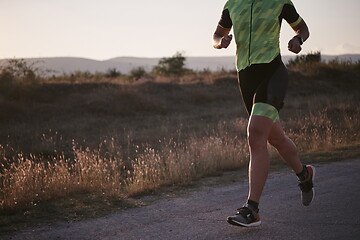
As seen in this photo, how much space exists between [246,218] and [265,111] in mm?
946

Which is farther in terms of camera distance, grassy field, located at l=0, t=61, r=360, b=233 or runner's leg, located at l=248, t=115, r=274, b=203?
grassy field, located at l=0, t=61, r=360, b=233

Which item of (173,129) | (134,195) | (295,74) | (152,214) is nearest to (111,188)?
(134,195)

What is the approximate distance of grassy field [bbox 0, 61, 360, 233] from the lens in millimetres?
5953

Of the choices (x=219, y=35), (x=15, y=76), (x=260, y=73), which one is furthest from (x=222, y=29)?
(x=15, y=76)

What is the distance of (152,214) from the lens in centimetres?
461

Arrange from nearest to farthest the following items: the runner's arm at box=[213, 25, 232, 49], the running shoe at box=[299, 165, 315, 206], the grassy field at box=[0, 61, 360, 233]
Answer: the runner's arm at box=[213, 25, 232, 49]
the running shoe at box=[299, 165, 315, 206]
the grassy field at box=[0, 61, 360, 233]

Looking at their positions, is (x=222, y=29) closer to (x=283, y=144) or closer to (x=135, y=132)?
(x=283, y=144)

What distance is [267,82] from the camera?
3.86m

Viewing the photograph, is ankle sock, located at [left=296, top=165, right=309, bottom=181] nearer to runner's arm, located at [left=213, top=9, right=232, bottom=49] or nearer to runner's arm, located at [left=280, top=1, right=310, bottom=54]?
runner's arm, located at [left=280, top=1, right=310, bottom=54]

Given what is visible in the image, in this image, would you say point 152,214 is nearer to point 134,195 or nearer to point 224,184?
point 134,195

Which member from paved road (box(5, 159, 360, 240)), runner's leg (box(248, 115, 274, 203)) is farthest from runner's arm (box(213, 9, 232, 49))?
paved road (box(5, 159, 360, 240))

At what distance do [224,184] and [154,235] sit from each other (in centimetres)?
245

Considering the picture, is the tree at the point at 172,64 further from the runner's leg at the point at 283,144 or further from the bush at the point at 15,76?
the runner's leg at the point at 283,144

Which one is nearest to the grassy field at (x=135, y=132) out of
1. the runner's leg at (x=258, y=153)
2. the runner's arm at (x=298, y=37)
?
the runner's leg at (x=258, y=153)
